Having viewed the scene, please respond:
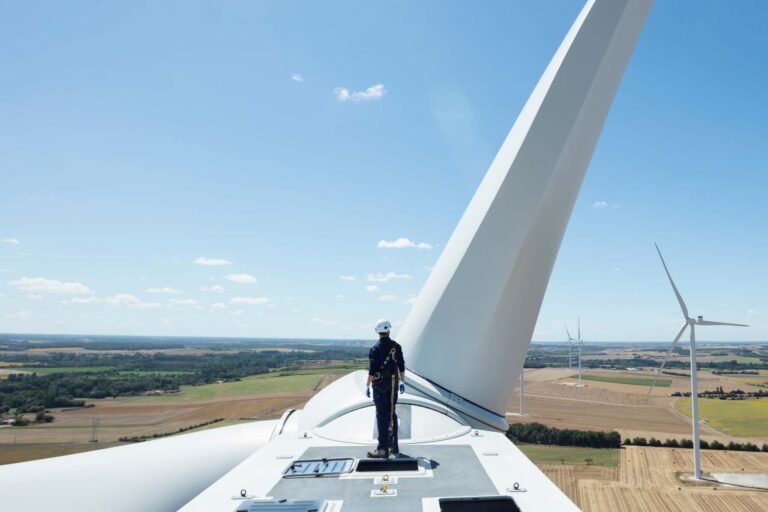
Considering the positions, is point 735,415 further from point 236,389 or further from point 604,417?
point 236,389

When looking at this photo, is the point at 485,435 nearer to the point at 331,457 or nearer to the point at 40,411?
the point at 331,457

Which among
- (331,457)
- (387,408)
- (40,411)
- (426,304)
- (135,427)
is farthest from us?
(40,411)

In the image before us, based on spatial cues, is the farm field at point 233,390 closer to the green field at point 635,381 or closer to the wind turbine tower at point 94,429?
the wind turbine tower at point 94,429

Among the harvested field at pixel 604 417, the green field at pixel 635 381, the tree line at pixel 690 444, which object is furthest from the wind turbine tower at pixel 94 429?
the green field at pixel 635 381

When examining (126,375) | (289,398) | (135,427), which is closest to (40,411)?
(135,427)

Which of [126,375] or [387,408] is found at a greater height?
[387,408]

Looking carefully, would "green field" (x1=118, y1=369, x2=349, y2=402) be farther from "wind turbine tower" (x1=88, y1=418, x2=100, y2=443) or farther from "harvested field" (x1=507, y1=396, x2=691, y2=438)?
"harvested field" (x1=507, y1=396, x2=691, y2=438)

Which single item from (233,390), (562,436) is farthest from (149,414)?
(562,436)

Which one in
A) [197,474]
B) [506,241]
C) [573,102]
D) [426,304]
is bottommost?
[197,474]
